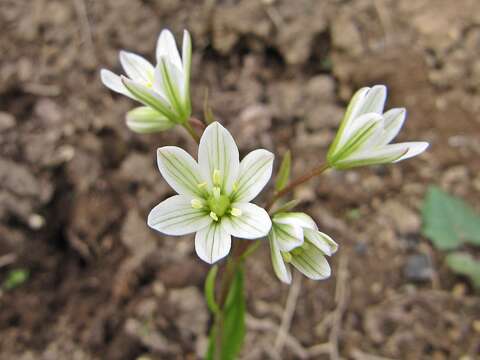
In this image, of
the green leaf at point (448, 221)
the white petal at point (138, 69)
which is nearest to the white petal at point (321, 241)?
the white petal at point (138, 69)

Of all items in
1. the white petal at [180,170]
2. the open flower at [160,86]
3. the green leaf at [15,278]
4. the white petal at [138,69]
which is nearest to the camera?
the white petal at [180,170]

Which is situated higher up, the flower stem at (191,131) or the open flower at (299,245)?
the flower stem at (191,131)

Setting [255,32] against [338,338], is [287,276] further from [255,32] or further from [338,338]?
[255,32]

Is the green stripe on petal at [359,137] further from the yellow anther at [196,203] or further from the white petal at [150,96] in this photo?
the white petal at [150,96]

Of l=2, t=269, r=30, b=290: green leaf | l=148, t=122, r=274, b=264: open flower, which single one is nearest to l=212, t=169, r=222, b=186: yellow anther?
l=148, t=122, r=274, b=264: open flower

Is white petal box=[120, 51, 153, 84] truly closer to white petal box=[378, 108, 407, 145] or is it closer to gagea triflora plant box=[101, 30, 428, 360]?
gagea triflora plant box=[101, 30, 428, 360]
